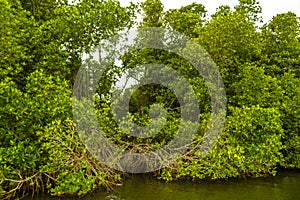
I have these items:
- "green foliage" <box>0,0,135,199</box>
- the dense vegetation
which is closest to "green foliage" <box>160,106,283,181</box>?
the dense vegetation

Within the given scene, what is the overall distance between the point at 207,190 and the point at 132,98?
23.8 ft

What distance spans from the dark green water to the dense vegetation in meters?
0.55

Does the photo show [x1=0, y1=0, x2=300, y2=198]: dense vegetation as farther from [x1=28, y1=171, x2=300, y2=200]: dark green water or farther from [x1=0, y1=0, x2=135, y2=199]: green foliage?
[x1=28, y1=171, x2=300, y2=200]: dark green water

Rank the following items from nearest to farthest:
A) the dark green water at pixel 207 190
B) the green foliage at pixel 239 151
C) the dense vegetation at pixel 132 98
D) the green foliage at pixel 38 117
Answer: the green foliage at pixel 38 117
the dense vegetation at pixel 132 98
the dark green water at pixel 207 190
the green foliage at pixel 239 151

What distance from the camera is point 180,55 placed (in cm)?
2044

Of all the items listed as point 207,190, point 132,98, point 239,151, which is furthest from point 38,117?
point 239,151

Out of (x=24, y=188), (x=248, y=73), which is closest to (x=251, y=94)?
(x=248, y=73)

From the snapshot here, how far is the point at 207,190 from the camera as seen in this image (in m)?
16.2

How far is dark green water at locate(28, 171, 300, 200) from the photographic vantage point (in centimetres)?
1491

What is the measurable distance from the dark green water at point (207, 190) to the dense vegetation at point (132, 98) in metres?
0.55

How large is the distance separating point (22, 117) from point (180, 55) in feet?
33.6

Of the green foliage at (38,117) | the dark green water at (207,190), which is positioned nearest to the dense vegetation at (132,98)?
the green foliage at (38,117)

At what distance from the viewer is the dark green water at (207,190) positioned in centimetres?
1491

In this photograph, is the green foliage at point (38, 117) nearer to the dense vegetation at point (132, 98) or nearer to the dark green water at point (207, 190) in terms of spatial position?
the dense vegetation at point (132, 98)
